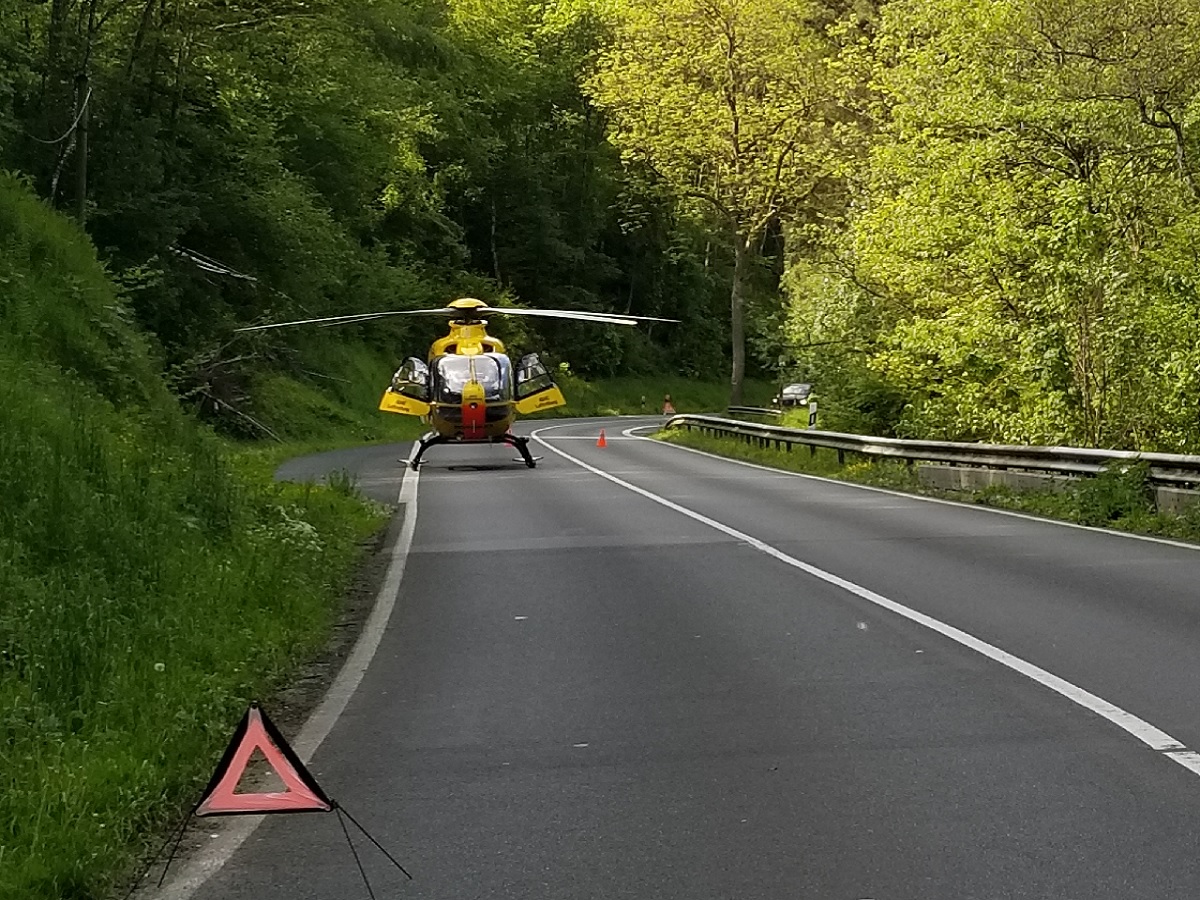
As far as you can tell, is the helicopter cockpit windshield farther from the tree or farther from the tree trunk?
the tree trunk

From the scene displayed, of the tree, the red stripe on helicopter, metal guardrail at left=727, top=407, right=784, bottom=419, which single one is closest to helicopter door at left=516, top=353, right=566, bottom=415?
the red stripe on helicopter

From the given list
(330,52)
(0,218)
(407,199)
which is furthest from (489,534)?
(407,199)

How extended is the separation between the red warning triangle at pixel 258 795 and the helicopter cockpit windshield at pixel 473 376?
22.5 metres

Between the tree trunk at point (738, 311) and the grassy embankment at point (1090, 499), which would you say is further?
the tree trunk at point (738, 311)

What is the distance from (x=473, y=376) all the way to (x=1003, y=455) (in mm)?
11402

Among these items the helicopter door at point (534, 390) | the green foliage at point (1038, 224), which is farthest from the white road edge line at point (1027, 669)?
the helicopter door at point (534, 390)

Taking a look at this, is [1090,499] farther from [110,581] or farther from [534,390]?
[534,390]

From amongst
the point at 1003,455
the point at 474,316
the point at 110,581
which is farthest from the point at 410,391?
the point at 110,581

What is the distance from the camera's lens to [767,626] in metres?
9.79

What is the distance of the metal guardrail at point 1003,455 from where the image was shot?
16.4m

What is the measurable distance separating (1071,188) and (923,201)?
427cm

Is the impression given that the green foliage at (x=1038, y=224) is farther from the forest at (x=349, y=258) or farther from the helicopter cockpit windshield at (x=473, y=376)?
the helicopter cockpit windshield at (x=473, y=376)

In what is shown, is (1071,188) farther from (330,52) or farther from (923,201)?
(330,52)

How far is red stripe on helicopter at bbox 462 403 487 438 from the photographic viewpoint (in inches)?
1110
